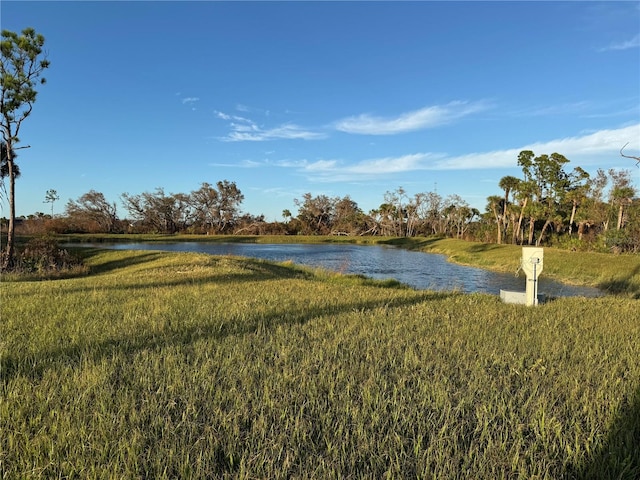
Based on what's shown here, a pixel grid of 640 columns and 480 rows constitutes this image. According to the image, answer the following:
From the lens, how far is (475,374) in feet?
11.1

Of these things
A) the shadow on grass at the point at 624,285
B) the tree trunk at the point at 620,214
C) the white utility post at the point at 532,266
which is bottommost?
the shadow on grass at the point at 624,285

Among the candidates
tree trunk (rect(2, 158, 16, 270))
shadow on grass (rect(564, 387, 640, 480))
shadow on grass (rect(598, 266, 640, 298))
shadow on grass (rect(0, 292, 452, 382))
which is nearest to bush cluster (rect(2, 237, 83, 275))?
tree trunk (rect(2, 158, 16, 270))

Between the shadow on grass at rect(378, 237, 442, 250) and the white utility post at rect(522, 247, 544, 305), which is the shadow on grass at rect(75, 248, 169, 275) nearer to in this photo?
the white utility post at rect(522, 247, 544, 305)

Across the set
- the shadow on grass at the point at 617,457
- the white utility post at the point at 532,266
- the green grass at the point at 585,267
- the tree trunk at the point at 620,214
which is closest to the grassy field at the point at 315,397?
the shadow on grass at the point at 617,457

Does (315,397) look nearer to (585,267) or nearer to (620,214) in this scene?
(585,267)

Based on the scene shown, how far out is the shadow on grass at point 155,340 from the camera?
3564mm

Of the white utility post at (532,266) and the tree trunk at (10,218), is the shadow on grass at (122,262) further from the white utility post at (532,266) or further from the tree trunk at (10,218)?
the white utility post at (532,266)

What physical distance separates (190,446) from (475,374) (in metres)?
2.41

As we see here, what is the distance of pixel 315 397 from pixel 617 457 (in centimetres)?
189

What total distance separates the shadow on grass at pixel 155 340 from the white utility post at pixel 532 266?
281 centimetres

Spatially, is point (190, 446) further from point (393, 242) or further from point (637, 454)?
point (393, 242)

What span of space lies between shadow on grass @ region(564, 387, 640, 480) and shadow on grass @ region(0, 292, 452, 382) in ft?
11.7

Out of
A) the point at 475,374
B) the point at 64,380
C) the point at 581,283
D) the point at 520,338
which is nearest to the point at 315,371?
the point at 475,374

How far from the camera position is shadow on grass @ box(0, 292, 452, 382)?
356cm
